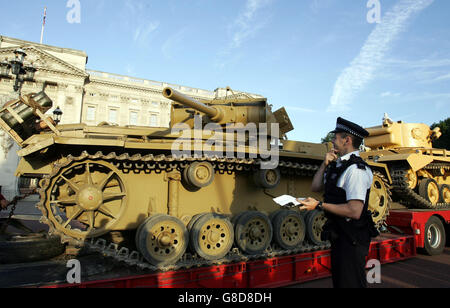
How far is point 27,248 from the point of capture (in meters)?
6.51

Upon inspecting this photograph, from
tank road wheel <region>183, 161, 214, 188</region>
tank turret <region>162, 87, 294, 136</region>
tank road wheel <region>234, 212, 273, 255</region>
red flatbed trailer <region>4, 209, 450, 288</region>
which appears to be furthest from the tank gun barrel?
red flatbed trailer <region>4, 209, 450, 288</region>

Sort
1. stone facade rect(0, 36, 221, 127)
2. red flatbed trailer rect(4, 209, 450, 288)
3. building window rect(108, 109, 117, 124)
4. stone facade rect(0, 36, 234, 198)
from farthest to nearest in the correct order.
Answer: building window rect(108, 109, 117, 124), stone facade rect(0, 36, 221, 127), stone facade rect(0, 36, 234, 198), red flatbed trailer rect(4, 209, 450, 288)

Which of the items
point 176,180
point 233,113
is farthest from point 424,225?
point 176,180

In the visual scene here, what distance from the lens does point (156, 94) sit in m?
52.8

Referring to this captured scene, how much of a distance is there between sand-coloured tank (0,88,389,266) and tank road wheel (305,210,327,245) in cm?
3

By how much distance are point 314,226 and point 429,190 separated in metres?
6.01

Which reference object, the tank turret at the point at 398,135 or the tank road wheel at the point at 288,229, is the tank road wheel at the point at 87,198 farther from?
the tank turret at the point at 398,135

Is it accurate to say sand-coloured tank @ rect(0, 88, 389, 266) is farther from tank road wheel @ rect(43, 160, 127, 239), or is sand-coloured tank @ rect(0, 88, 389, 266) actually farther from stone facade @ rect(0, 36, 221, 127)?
stone facade @ rect(0, 36, 221, 127)

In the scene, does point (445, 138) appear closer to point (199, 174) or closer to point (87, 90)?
point (199, 174)

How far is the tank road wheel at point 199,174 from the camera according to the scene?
6.02 m

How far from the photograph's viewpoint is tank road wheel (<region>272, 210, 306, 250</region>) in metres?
6.77

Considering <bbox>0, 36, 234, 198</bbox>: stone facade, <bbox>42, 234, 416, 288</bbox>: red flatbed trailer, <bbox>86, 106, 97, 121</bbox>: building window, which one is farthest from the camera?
<bbox>86, 106, 97, 121</bbox>: building window

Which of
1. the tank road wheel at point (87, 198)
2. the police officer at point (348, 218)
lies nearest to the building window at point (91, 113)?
the tank road wheel at point (87, 198)
